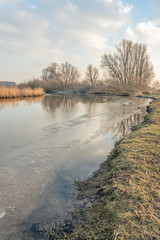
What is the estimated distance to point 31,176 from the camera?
145 inches

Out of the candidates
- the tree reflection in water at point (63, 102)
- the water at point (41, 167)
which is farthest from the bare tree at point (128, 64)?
the water at point (41, 167)

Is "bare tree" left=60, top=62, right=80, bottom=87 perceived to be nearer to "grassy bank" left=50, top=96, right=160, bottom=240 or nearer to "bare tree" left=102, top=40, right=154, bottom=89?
"bare tree" left=102, top=40, right=154, bottom=89

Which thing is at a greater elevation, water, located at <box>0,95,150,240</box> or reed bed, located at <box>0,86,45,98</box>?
reed bed, located at <box>0,86,45,98</box>

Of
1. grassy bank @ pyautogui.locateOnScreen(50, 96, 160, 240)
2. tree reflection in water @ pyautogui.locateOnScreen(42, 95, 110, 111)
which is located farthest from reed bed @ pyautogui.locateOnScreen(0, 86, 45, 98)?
grassy bank @ pyautogui.locateOnScreen(50, 96, 160, 240)

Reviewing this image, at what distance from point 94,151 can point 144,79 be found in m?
38.3

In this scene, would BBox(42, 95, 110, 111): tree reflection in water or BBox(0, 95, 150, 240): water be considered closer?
BBox(0, 95, 150, 240): water

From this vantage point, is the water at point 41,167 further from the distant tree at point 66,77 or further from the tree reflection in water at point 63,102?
the distant tree at point 66,77

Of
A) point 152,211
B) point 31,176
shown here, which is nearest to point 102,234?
point 152,211

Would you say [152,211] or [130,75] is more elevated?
[130,75]

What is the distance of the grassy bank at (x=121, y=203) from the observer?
2014mm

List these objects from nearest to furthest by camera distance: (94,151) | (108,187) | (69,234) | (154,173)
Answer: (69,234) < (108,187) < (154,173) < (94,151)

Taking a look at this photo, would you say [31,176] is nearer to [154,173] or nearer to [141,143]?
[154,173]

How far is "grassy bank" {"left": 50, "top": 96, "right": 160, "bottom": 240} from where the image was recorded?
2.01 metres

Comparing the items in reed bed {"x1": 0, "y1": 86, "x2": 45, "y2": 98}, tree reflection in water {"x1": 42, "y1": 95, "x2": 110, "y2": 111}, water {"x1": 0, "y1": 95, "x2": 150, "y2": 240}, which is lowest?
water {"x1": 0, "y1": 95, "x2": 150, "y2": 240}
